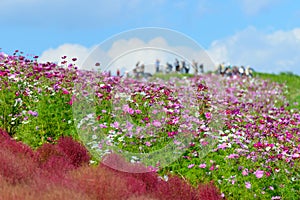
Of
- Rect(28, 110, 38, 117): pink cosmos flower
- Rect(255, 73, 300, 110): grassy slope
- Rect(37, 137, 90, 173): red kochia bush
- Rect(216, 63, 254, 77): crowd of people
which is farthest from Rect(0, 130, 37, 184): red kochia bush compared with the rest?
Rect(216, 63, 254, 77): crowd of people

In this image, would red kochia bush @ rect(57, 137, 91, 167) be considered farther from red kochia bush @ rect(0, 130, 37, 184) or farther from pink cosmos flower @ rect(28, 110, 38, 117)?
pink cosmos flower @ rect(28, 110, 38, 117)

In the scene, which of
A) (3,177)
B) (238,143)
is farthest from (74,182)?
(238,143)

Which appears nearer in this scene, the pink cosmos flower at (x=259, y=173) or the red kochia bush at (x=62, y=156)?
the red kochia bush at (x=62, y=156)

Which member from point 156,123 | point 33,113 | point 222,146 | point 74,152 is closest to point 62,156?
point 74,152

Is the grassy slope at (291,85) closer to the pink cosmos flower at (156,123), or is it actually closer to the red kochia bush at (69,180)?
the pink cosmos flower at (156,123)

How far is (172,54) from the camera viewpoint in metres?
7.21

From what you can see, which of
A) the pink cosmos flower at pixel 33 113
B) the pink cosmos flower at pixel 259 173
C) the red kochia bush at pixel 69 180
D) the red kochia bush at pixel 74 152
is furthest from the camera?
the pink cosmos flower at pixel 33 113

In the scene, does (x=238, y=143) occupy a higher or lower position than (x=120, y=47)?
lower

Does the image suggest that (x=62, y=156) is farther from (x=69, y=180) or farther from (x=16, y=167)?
(x=69, y=180)

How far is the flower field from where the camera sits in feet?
16.1

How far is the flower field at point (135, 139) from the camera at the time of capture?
194 inches

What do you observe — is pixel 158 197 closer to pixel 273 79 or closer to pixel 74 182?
A: pixel 74 182

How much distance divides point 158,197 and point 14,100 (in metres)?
4.09

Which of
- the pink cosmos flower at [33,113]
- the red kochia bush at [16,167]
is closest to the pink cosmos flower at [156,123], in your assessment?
the pink cosmos flower at [33,113]
